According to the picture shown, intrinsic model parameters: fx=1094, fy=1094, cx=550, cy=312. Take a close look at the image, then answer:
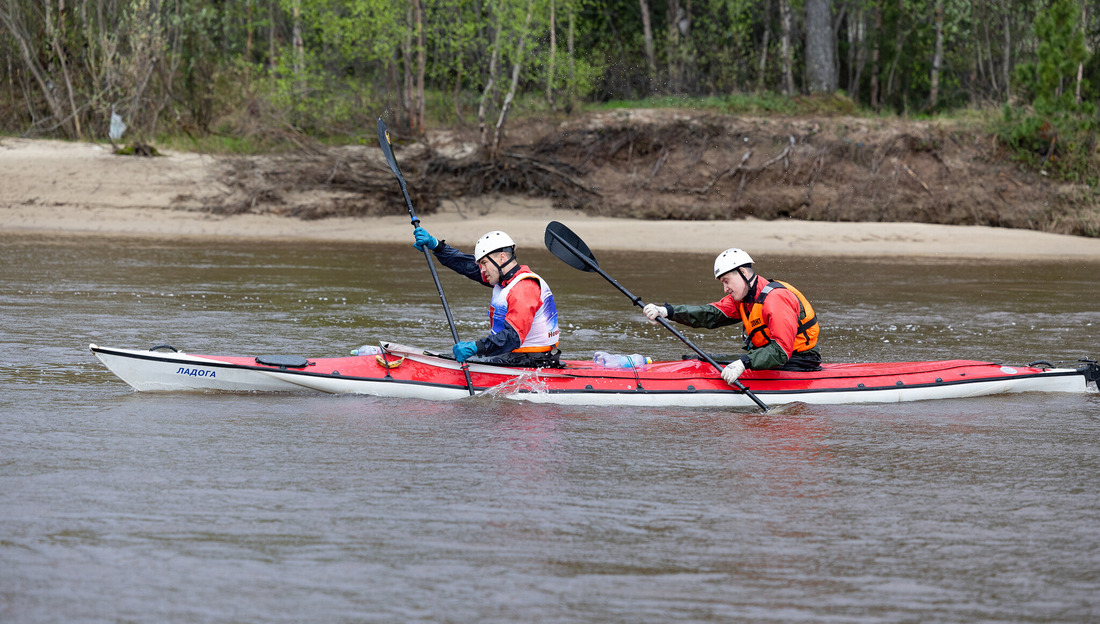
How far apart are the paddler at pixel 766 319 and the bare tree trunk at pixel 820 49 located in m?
17.7

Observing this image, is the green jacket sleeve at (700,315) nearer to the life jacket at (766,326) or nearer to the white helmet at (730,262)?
the life jacket at (766,326)

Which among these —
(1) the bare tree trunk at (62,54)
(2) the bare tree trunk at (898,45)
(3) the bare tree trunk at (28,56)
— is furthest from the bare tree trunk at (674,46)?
(3) the bare tree trunk at (28,56)

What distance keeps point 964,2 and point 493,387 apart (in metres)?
23.6

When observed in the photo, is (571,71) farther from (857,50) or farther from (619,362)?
(619,362)

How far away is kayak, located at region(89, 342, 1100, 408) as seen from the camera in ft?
22.5

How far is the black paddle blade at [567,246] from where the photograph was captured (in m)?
8.02

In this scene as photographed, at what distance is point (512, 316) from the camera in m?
6.67

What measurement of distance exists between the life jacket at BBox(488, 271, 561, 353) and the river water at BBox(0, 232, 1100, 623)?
0.40 meters

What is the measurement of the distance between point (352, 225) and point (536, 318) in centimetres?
1267

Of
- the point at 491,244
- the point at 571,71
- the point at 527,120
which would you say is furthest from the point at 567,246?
the point at 527,120

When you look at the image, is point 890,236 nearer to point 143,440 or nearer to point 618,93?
point 618,93

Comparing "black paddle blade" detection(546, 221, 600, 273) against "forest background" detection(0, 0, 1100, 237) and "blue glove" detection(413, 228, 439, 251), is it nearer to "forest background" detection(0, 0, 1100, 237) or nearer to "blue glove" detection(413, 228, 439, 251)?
"blue glove" detection(413, 228, 439, 251)

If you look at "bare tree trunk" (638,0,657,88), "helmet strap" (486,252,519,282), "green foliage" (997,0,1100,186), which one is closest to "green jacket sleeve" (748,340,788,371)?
"helmet strap" (486,252,519,282)

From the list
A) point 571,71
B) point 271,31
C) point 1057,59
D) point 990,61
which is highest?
point 271,31
